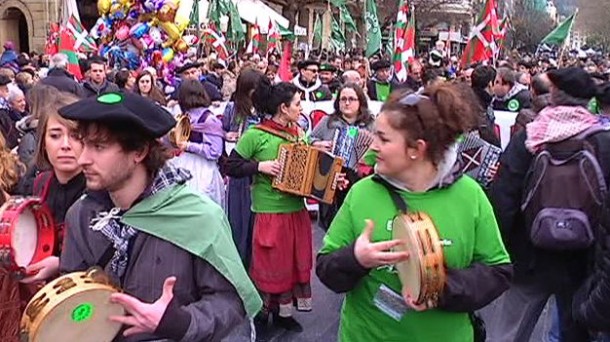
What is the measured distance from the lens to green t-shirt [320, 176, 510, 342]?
269cm

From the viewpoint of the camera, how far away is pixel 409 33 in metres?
13.5

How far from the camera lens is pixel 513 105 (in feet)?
26.8

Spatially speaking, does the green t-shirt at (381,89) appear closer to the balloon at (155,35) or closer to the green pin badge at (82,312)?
the balloon at (155,35)

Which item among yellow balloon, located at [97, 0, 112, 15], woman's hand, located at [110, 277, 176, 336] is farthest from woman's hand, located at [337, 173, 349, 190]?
yellow balloon, located at [97, 0, 112, 15]

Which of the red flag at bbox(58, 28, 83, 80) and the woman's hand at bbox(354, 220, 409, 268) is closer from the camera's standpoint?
the woman's hand at bbox(354, 220, 409, 268)

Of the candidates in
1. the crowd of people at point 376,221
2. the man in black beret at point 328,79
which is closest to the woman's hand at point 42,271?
the crowd of people at point 376,221

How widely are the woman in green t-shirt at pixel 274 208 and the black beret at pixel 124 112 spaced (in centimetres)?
289

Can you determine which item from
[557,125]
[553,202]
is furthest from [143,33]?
[553,202]

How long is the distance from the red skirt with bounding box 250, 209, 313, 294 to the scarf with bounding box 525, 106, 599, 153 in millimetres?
1977

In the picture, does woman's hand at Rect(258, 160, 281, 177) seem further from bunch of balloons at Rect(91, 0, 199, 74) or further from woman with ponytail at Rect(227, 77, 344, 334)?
bunch of balloons at Rect(91, 0, 199, 74)

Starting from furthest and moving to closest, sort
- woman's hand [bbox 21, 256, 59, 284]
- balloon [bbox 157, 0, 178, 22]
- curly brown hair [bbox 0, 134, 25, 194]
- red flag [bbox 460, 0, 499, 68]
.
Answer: balloon [bbox 157, 0, 178, 22]
red flag [bbox 460, 0, 499, 68]
curly brown hair [bbox 0, 134, 25, 194]
woman's hand [bbox 21, 256, 59, 284]

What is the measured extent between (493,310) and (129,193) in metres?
4.45

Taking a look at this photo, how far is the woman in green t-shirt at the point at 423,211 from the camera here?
2.69 m

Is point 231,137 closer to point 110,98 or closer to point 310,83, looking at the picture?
point 310,83
